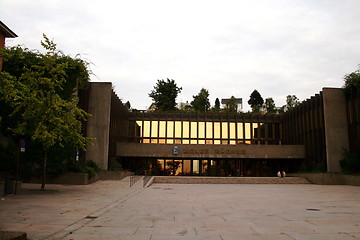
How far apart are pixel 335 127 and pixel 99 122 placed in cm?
2403

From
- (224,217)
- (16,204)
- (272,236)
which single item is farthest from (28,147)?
(272,236)

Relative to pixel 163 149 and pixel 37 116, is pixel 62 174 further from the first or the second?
Result: pixel 163 149

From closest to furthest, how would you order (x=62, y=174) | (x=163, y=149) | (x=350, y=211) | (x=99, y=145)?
(x=350, y=211)
(x=62, y=174)
(x=99, y=145)
(x=163, y=149)

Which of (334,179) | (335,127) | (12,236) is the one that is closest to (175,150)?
(334,179)

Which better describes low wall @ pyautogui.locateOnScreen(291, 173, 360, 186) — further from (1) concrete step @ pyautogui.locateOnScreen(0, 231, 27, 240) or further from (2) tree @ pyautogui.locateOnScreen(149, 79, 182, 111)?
(2) tree @ pyautogui.locateOnScreen(149, 79, 182, 111)

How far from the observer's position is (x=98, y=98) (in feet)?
106

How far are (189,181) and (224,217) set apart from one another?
22337mm

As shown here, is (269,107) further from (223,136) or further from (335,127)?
(335,127)

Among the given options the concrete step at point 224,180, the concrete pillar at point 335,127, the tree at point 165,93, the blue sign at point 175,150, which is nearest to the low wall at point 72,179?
the concrete step at point 224,180

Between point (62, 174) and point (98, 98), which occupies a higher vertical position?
point (98, 98)

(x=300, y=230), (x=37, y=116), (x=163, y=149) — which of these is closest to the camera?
(x=300, y=230)

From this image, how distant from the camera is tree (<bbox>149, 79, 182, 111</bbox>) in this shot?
222 ft

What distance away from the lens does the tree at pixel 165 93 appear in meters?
67.7

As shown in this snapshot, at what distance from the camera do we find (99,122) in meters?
31.8
